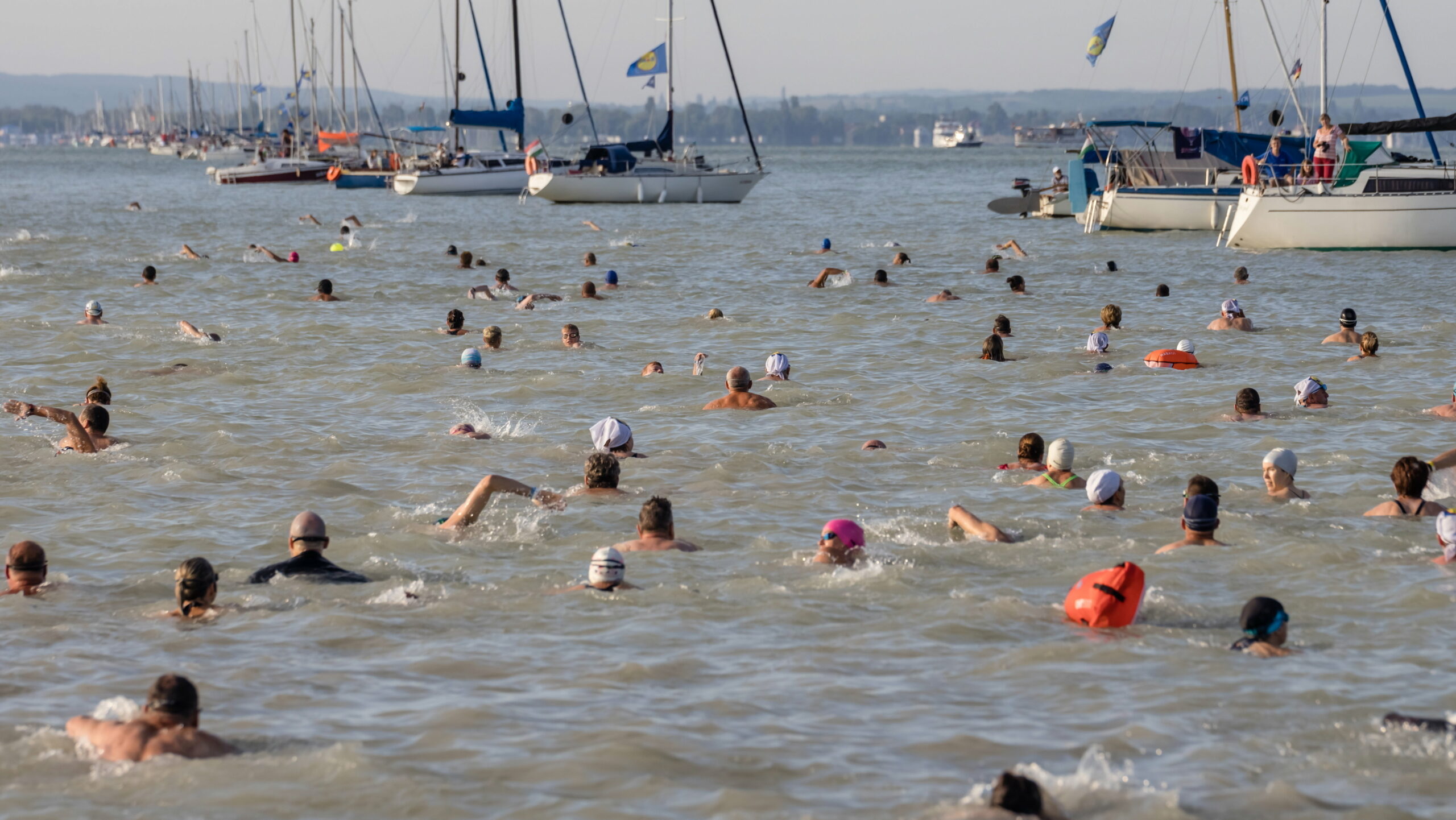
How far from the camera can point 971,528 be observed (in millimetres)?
12250

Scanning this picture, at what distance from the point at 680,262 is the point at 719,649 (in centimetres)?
3111

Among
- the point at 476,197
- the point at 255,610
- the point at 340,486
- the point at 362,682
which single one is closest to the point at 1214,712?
the point at 362,682

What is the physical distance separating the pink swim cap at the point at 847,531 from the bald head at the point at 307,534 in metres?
3.75

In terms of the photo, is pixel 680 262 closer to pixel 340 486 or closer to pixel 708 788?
pixel 340 486

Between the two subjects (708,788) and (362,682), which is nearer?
(708,788)

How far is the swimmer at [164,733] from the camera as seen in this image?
25.9 ft

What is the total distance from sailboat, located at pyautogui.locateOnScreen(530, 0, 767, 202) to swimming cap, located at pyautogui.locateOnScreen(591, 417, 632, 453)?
5221cm

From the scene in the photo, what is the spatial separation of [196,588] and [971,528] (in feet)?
19.2

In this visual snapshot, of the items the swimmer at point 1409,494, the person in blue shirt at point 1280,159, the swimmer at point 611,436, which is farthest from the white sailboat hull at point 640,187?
the swimmer at point 1409,494

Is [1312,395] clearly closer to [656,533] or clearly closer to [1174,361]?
[1174,361]

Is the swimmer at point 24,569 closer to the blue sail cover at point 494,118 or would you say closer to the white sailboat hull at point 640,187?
the white sailboat hull at point 640,187

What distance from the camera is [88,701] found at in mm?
8867

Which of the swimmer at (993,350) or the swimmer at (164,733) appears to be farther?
the swimmer at (993,350)

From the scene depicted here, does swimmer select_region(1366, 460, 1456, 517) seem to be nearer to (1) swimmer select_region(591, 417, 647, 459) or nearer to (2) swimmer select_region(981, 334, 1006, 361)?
(1) swimmer select_region(591, 417, 647, 459)
